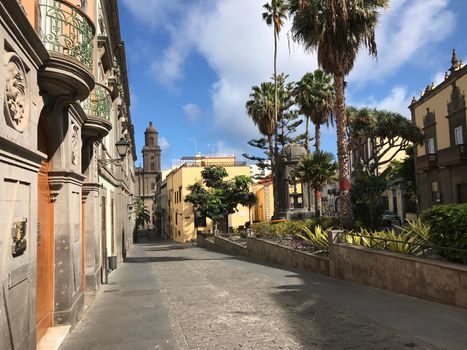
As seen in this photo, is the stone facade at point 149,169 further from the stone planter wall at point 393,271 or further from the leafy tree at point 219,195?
the stone planter wall at point 393,271

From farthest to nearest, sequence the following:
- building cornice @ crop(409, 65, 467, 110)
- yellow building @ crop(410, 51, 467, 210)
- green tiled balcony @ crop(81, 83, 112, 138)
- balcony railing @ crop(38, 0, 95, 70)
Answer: yellow building @ crop(410, 51, 467, 210), building cornice @ crop(409, 65, 467, 110), green tiled balcony @ crop(81, 83, 112, 138), balcony railing @ crop(38, 0, 95, 70)

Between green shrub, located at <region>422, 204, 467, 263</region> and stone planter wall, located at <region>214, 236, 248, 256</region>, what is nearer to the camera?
green shrub, located at <region>422, 204, 467, 263</region>

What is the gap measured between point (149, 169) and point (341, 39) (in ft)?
281

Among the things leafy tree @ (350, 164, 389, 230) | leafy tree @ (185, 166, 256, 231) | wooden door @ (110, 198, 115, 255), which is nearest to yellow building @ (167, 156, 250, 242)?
leafy tree @ (185, 166, 256, 231)

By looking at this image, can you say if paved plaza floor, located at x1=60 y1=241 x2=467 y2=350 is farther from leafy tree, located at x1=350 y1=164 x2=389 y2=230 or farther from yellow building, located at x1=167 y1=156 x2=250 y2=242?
yellow building, located at x1=167 y1=156 x2=250 y2=242

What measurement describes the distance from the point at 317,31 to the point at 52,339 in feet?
45.4

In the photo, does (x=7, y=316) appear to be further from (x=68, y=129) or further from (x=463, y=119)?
(x=463, y=119)

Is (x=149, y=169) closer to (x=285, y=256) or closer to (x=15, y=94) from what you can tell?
(x=285, y=256)

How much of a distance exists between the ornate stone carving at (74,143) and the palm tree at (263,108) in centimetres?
2807

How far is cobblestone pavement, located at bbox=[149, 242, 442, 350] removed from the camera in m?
6.04

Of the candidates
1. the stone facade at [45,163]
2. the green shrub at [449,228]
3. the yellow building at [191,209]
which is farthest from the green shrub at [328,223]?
the yellow building at [191,209]

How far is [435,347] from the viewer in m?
5.55

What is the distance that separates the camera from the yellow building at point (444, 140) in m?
31.5

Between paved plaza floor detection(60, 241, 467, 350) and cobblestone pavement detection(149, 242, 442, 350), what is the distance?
14 mm
